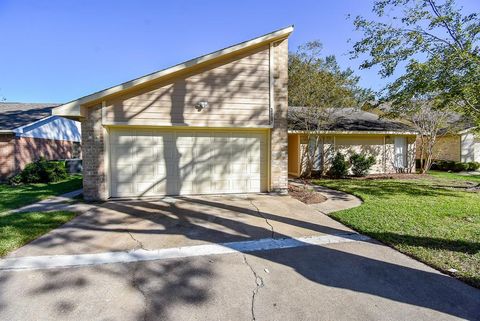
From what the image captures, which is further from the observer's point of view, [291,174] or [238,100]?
[291,174]

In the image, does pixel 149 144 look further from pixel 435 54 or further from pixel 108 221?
pixel 435 54

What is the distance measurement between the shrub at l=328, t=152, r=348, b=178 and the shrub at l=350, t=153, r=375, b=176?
0.63m

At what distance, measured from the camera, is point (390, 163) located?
15.7m

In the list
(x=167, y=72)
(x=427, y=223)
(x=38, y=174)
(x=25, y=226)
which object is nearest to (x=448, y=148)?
(x=427, y=223)

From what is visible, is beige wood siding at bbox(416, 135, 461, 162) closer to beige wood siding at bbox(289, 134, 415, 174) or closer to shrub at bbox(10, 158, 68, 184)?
beige wood siding at bbox(289, 134, 415, 174)

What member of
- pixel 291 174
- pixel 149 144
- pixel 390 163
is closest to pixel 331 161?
pixel 291 174

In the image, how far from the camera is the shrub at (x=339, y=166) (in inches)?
545

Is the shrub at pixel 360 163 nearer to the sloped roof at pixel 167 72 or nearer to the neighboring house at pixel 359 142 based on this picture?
the neighboring house at pixel 359 142

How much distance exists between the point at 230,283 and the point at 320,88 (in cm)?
1078

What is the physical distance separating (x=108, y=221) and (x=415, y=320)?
18.9 feet

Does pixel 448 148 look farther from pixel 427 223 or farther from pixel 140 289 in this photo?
pixel 140 289

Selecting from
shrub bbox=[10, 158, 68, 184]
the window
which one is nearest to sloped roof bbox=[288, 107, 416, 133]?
the window

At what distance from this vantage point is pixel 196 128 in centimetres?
857

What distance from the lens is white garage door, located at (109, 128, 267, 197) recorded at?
8352 mm
